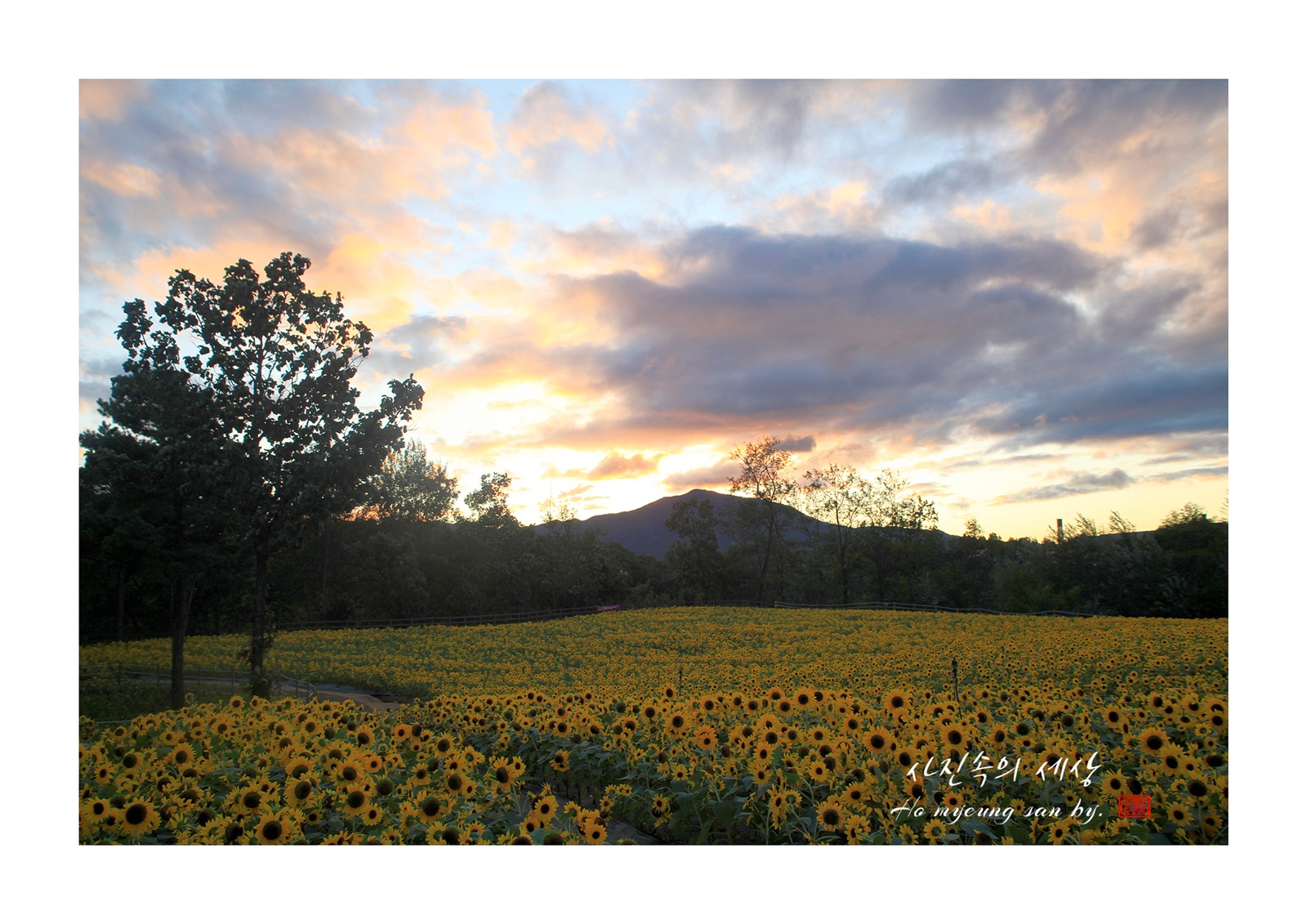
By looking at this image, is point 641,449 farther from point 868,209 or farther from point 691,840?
point 691,840

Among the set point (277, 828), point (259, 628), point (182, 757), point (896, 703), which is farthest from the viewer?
point (259, 628)

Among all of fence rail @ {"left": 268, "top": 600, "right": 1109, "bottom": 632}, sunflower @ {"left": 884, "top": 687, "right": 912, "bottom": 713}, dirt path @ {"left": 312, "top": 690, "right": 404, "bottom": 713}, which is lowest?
fence rail @ {"left": 268, "top": 600, "right": 1109, "bottom": 632}

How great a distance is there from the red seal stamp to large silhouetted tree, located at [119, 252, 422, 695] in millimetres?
9691

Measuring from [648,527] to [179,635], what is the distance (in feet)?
112

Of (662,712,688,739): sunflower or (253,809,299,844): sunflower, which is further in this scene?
(662,712,688,739): sunflower

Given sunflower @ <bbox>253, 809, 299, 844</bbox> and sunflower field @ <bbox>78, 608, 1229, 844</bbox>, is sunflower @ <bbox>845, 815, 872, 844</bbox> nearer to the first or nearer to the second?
sunflower field @ <bbox>78, 608, 1229, 844</bbox>

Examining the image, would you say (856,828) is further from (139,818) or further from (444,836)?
(139,818)

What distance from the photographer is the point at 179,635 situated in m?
11.4

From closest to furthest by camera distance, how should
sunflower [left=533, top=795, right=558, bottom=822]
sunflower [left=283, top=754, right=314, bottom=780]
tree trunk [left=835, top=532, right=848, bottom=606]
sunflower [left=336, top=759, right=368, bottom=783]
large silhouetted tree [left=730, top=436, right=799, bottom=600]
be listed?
1. sunflower [left=533, top=795, right=558, bottom=822]
2. sunflower [left=336, top=759, right=368, bottom=783]
3. sunflower [left=283, top=754, right=314, bottom=780]
4. large silhouetted tree [left=730, top=436, right=799, bottom=600]
5. tree trunk [left=835, top=532, right=848, bottom=606]

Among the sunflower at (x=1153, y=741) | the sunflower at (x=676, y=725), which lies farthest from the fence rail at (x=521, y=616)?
the sunflower at (x=676, y=725)

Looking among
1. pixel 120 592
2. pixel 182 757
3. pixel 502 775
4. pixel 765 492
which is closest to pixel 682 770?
pixel 502 775

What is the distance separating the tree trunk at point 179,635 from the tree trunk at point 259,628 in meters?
0.99

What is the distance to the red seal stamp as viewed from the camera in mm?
3996

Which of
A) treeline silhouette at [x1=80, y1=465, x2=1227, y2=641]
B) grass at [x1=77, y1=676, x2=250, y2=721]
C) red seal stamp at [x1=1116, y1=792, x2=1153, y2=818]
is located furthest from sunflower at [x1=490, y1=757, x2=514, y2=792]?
treeline silhouette at [x1=80, y1=465, x2=1227, y2=641]
